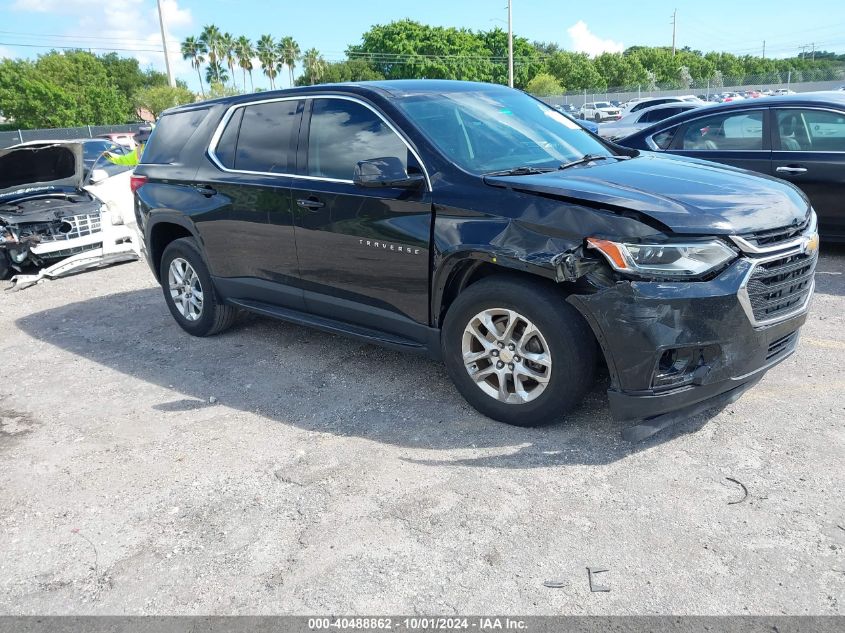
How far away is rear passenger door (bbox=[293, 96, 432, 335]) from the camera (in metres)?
4.18

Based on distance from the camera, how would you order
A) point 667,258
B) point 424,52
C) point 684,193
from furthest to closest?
1. point 424,52
2. point 684,193
3. point 667,258

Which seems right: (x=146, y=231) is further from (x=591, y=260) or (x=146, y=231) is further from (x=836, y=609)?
(x=836, y=609)

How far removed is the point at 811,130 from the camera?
707 cm

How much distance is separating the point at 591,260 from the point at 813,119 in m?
5.00

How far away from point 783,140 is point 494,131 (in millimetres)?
4188

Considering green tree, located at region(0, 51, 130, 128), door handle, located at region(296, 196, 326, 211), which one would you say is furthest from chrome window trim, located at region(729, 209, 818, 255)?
green tree, located at region(0, 51, 130, 128)

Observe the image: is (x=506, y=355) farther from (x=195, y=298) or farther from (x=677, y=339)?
(x=195, y=298)

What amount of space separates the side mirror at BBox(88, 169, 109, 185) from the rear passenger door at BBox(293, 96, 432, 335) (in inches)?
256

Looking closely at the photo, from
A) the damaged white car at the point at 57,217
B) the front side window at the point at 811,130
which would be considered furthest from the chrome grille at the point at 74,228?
the front side window at the point at 811,130

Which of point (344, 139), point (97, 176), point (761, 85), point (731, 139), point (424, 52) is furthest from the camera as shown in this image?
point (424, 52)

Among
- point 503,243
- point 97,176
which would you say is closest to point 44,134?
point 97,176

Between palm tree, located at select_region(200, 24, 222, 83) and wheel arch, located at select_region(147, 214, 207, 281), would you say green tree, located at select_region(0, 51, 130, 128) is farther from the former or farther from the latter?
wheel arch, located at select_region(147, 214, 207, 281)

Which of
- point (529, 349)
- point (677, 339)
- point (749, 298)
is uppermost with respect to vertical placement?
point (749, 298)

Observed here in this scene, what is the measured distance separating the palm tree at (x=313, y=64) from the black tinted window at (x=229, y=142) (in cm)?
9850
